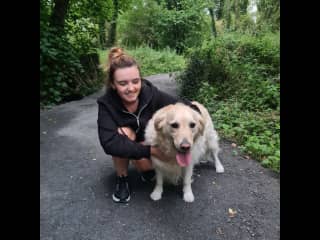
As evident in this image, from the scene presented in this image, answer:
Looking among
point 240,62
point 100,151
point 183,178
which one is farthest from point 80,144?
point 240,62

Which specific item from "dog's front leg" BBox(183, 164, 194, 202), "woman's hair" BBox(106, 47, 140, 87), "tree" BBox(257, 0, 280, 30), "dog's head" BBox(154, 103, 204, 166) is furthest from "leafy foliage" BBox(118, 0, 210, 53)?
"dog's head" BBox(154, 103, 204, 166)

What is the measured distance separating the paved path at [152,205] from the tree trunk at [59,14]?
4.61 m

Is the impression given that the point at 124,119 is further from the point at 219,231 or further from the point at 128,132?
the point at 219,231

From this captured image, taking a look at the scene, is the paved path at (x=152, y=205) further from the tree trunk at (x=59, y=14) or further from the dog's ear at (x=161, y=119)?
the tree trunk at (x=59, y=14)

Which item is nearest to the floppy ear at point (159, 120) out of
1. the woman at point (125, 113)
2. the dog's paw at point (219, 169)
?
the woman at point (125, 113)

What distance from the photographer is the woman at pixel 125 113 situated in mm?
2768

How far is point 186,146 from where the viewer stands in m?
2.51

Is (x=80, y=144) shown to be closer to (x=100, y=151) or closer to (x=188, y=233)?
(x=100, y=151)

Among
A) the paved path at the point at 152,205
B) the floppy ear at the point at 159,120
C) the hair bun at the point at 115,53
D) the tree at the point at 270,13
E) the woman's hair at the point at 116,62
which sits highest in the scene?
the tree at the point at 270,13

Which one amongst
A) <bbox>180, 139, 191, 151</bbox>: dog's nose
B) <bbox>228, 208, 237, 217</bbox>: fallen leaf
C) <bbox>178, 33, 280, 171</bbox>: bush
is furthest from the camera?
<bbox>178, 33, 280, 171</bbox>: bush

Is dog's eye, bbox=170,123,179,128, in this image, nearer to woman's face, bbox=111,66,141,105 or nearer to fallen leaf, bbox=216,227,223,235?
woman's face, bbox=111,66,141,105

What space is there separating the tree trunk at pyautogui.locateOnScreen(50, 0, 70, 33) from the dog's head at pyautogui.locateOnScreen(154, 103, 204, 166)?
6113 mm

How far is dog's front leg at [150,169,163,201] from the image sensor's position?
10.1ft
